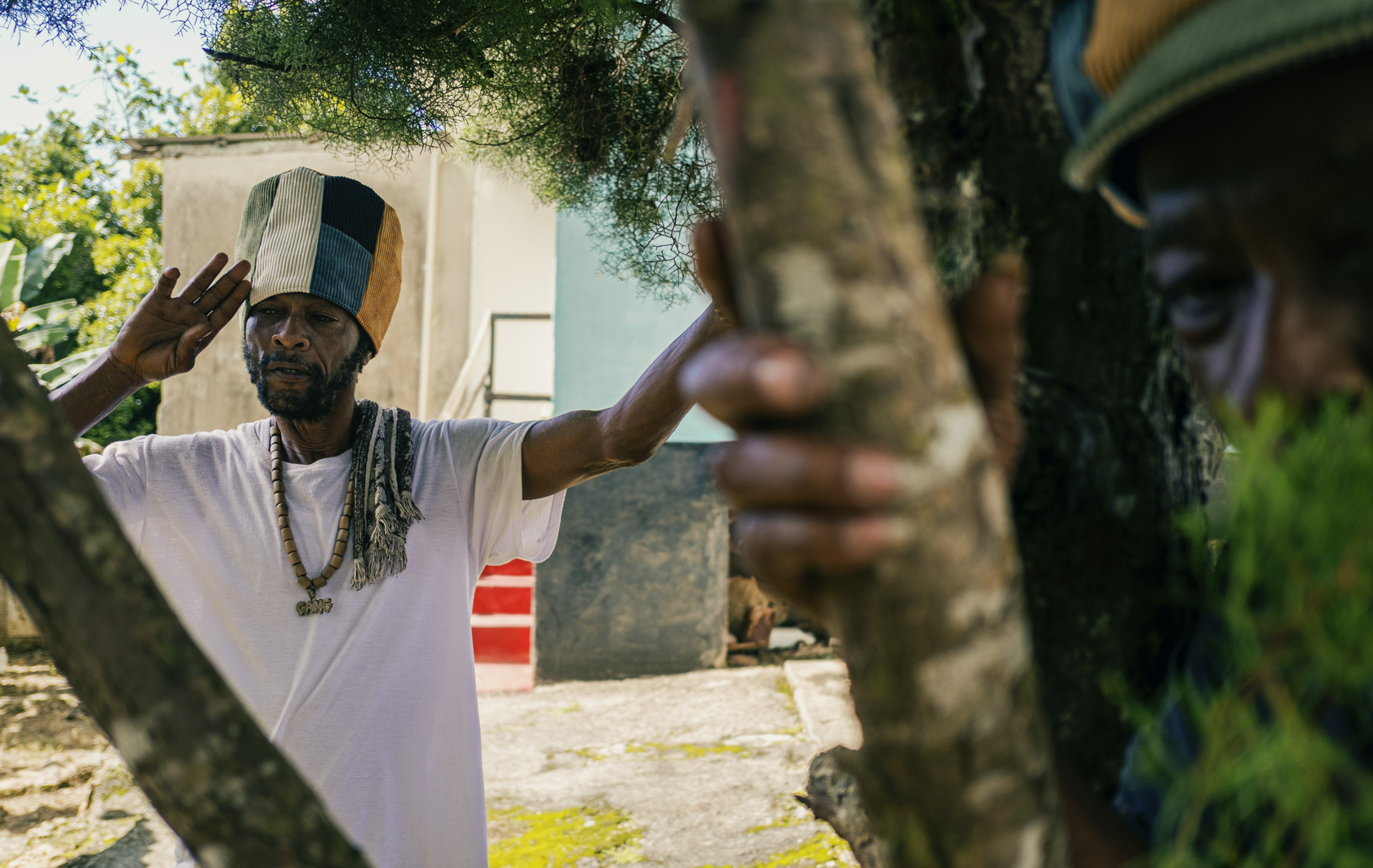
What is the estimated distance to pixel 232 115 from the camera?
1644 cm

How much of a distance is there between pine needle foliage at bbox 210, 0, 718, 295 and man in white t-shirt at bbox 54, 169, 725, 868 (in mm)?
361

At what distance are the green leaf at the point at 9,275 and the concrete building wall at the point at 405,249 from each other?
199 cm

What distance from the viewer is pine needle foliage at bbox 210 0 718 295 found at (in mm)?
2605

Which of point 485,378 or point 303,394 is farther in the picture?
point 485,378

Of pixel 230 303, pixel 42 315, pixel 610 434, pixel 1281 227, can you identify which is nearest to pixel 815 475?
pixel 1281 227

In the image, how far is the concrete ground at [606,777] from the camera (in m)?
4.36

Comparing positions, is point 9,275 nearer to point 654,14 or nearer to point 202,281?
point 202,281

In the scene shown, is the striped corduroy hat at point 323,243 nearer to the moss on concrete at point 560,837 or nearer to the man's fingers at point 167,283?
the man's fingers at point 167,283

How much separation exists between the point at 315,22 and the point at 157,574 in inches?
59.7

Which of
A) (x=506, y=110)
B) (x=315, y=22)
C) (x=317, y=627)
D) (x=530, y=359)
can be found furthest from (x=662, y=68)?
(x=530, y=359)

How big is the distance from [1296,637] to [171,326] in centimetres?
256

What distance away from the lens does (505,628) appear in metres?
7.62

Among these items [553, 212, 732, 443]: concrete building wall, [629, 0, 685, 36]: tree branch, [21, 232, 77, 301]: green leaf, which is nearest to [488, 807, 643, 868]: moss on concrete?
[553, 212, 732, 443]: concrete building wall

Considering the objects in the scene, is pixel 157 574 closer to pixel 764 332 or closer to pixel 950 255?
pixel 950 255
